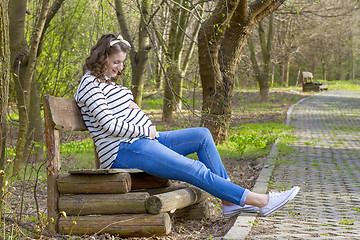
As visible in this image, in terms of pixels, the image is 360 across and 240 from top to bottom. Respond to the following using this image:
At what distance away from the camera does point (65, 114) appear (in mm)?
4289

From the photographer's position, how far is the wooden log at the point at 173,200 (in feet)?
13.2

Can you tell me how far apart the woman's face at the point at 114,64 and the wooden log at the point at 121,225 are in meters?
1.34

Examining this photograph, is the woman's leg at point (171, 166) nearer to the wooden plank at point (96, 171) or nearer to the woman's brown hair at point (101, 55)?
the wooden plank at point (96, 171)

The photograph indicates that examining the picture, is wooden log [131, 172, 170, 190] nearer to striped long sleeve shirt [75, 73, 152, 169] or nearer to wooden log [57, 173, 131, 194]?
striped long sleeve shirt [75, 73, 152, 169]

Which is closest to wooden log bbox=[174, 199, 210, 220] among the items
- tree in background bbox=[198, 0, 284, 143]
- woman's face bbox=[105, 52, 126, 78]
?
woman's face bbox=[105, 52, 126, 78]

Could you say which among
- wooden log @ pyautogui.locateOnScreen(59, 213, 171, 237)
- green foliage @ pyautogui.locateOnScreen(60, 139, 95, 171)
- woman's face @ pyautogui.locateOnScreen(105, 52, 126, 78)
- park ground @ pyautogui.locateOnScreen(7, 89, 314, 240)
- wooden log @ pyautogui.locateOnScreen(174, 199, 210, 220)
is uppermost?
woman's face @ pyautogui.locateOnScreen(105, 52, 126, 78)

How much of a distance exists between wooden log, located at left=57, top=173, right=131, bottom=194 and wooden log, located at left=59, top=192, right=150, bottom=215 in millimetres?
48

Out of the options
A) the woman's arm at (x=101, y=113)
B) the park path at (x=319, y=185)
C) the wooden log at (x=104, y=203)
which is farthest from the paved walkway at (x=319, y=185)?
the woman's arm at (x=101, y=113)

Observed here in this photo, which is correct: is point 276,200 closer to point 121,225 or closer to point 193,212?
point 193,212

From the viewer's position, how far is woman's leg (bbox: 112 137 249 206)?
430 centimetres

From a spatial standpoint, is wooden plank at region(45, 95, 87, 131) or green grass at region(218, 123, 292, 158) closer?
wooden plank at region(45, 95, 87, 131)

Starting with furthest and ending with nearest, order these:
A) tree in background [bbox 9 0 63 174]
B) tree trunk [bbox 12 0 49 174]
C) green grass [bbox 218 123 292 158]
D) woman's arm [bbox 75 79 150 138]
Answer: green grass [bbox 218 123 292 158] < tree trunk [bbox 12 0 49 174] < tree in background [bbox 9 0 63 174] < woman's arm [bbox 75 79 150 138]

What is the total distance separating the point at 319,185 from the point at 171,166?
3.47m

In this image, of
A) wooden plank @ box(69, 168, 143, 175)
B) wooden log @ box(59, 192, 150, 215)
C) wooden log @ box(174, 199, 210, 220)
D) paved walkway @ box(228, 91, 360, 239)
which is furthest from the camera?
wooden log @ box(174, 199, 210, 220)
